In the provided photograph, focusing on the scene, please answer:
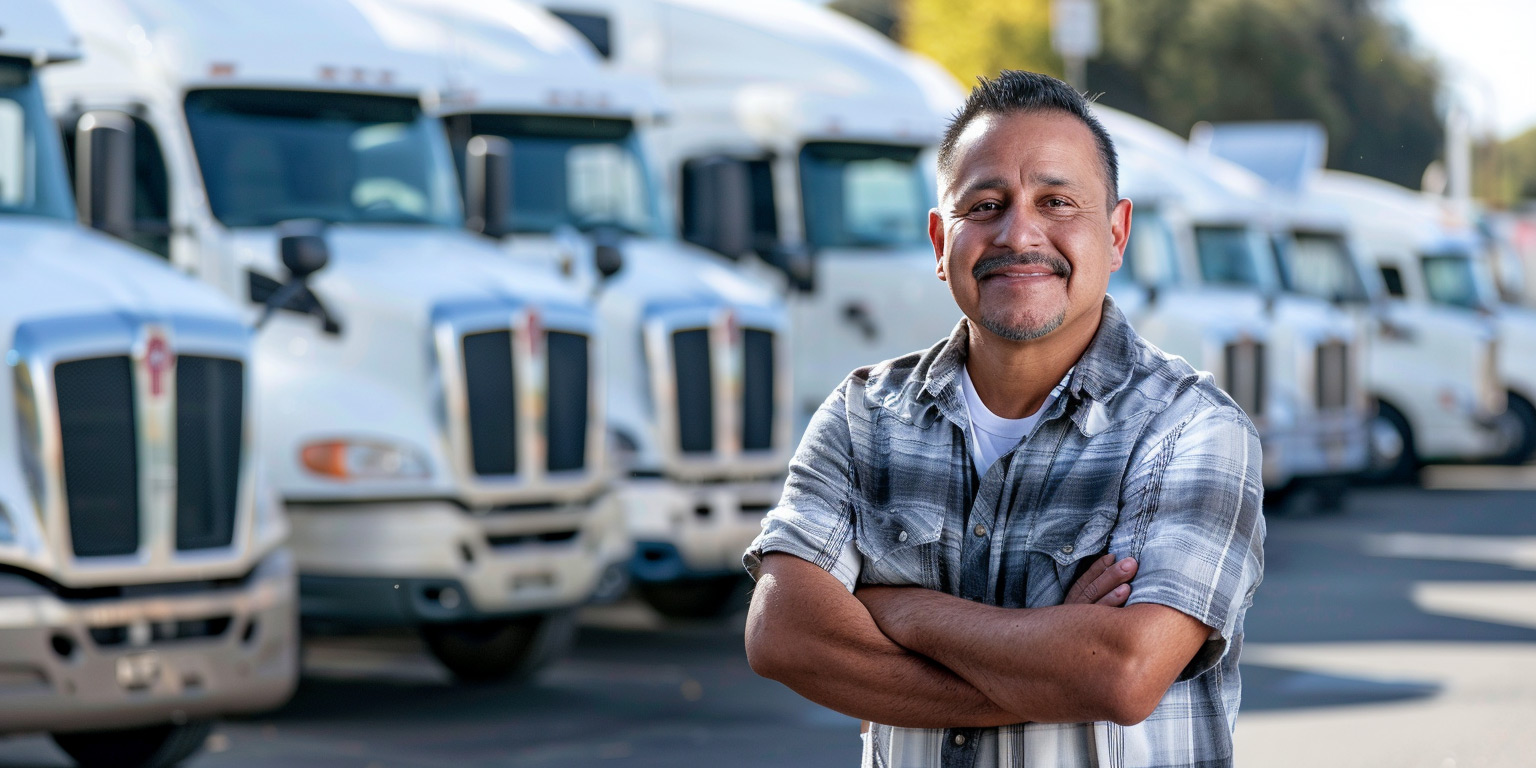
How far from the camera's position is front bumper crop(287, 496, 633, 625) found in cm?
876

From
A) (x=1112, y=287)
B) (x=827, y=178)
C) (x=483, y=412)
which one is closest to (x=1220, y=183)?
(x=1112, y=287)

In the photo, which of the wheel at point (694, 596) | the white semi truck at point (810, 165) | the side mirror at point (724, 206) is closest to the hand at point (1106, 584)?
the side mirror at point (724, 206)

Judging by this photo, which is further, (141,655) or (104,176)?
(104,176)

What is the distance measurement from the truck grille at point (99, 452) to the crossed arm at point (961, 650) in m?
4.54

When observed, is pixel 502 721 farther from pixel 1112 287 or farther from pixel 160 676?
pixel 1112 287

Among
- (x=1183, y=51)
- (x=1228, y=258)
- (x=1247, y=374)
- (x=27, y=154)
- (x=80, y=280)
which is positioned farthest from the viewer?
(x=1183, y=51)

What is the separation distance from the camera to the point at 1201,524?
2637mm

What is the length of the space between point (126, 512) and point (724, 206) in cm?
557

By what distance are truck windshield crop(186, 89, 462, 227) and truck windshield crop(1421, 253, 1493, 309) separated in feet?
51.7

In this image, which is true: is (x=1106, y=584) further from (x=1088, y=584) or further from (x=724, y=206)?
(x=724, y=206)

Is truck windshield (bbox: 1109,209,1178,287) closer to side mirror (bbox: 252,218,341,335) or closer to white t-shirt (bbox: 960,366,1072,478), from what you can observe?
side mirror (bbox: 252,218,341,335)

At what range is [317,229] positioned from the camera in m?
8.94

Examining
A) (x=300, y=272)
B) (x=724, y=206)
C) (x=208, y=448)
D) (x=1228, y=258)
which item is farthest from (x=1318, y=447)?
(x=208, y=448)

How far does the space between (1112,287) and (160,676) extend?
11428 millimetres
